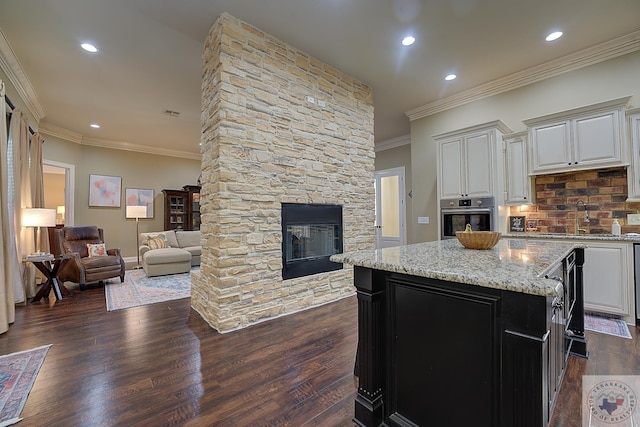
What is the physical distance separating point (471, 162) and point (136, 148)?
7550 millimetres

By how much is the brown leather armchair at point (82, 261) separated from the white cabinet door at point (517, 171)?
6.15 metres

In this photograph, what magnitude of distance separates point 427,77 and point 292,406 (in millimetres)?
4205

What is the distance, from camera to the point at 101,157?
6672mm

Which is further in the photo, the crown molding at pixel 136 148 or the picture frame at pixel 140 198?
the picture frame at pixel 140 198

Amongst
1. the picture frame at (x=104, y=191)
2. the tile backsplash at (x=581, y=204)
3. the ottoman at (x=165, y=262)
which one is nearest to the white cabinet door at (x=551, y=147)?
the tile backsplash at (x=581, y=204)

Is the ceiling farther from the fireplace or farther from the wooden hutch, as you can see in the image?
the wooden hutch

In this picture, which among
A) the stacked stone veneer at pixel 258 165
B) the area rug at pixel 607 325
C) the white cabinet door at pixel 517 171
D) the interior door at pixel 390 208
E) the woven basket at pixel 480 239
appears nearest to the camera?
the woven basket at pixel 480 239

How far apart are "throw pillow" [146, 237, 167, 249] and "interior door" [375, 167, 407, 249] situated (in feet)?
16.1

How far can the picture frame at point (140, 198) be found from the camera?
6980 millimetres

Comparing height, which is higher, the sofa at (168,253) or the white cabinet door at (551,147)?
the white cabinet door at (551,147)

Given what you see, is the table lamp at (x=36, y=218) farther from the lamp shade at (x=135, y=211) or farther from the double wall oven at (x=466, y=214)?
the double wall oven at (x=466, y=214)

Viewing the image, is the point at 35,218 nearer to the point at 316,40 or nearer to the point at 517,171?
the point at 316,40

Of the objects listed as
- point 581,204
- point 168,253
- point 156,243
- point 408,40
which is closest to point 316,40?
point 408,40

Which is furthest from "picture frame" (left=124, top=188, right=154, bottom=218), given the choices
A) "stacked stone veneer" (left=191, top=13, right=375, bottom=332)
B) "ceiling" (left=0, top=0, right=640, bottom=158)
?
"stacked stone veneer" (left=191, top=13, right=375, bottom=332)
